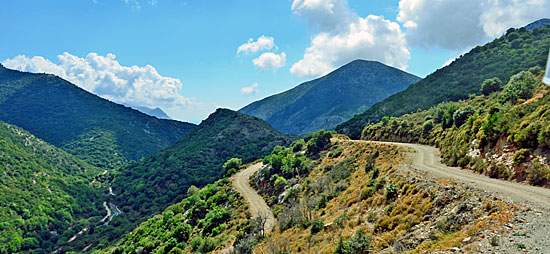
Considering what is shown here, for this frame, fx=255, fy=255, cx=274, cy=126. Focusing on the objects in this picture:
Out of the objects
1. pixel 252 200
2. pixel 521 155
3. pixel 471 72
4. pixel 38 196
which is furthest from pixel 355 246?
pixel 38 196

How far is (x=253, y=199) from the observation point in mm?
40375

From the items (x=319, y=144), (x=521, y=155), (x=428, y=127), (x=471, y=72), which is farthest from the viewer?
(x=471, y=72)

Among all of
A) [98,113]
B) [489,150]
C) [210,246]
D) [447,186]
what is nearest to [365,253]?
[447,186]

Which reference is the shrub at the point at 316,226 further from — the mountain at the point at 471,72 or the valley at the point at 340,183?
the mountain at the point at 471,72

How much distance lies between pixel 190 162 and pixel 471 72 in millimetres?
93645

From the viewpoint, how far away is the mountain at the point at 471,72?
59.5 metres

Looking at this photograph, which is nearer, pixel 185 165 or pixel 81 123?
pixel 185 165

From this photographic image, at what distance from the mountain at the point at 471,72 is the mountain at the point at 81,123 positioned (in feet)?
458

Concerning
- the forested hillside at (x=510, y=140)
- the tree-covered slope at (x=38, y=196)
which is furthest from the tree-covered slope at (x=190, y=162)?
the forested hillside at (x=510, y=140)

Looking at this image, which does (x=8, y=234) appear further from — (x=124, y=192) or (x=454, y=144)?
(x=454, y=144)

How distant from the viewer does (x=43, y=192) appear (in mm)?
87062

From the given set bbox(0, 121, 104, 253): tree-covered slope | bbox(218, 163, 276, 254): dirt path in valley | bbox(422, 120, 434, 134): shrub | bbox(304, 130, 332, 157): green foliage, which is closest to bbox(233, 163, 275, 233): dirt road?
A: bbox(218, 163, 276, 254): dirt path in valley

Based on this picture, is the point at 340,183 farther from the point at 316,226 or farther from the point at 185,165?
the point at 185,165

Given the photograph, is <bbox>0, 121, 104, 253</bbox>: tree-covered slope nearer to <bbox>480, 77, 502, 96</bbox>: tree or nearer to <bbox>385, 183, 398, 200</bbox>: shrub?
<bbox>385, 183, 398, 200</bbox>: shrub
